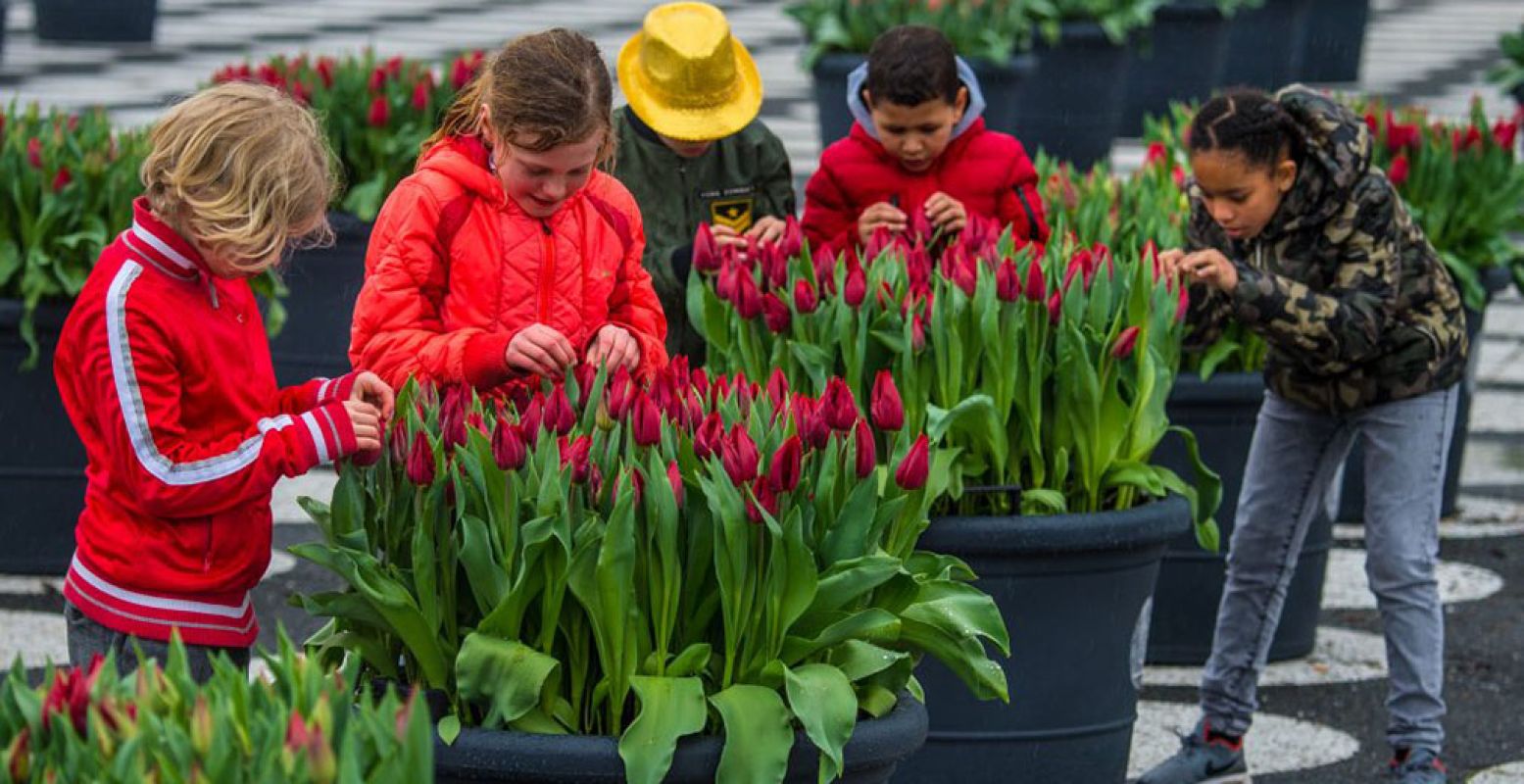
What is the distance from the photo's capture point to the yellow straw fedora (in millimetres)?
5121

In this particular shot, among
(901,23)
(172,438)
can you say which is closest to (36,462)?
(172,438)

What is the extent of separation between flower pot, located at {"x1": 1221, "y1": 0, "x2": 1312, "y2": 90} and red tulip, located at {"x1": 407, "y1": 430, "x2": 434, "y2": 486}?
43.6ft

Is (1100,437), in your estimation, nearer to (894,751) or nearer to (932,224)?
(932,224)

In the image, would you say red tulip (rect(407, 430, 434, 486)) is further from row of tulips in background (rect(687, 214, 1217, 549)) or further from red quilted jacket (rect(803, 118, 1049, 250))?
red quilted jacket (rect(803, 118, 1049, 250))

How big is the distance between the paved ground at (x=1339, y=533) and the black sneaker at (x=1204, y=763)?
0.33 ft

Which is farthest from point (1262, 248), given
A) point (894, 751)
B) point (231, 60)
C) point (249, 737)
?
point (231, 60)

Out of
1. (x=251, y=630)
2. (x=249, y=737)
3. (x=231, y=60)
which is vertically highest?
(x=249, y=737)

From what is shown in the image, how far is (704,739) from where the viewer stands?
308 centimetres

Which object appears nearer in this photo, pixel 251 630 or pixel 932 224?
pixel 251 630

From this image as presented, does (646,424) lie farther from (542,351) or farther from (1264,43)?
(1264,43)

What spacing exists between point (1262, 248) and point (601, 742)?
2.16 metres

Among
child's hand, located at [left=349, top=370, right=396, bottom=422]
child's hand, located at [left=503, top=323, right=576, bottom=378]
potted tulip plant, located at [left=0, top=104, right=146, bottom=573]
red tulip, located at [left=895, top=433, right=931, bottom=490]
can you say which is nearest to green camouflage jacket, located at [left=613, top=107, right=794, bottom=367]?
potted tulip plant, located at [left=0, top=104, right=146, bottom=573]

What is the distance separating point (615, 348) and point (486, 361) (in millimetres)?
194

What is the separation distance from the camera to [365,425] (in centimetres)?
330
